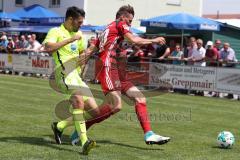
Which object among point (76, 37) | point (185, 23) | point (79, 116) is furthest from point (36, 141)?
point (185, 23)

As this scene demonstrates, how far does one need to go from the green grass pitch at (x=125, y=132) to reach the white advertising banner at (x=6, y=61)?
12706 millimetres

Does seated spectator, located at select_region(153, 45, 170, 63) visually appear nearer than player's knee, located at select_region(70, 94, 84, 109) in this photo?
No

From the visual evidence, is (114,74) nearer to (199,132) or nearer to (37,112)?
(199,132)

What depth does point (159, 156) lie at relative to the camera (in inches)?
296

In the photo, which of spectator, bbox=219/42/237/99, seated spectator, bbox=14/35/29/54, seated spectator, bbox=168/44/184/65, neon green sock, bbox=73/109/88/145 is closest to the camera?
neon green sock, bbox=73/109/88/145

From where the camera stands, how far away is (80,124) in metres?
7.59

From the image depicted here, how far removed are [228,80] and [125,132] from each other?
10.0m

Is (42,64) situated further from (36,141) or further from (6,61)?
(36,141)

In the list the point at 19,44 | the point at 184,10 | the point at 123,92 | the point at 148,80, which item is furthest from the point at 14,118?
the point at 184,10

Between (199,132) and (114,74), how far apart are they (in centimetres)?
277

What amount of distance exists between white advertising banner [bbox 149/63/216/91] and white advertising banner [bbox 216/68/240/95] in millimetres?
239

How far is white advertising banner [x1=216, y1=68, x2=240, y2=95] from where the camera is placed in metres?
18.8

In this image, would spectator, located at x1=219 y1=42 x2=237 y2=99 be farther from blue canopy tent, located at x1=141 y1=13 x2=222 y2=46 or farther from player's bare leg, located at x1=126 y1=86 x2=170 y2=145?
player's bare leg, located at x1=126 y1=86 x2=170 y2=145

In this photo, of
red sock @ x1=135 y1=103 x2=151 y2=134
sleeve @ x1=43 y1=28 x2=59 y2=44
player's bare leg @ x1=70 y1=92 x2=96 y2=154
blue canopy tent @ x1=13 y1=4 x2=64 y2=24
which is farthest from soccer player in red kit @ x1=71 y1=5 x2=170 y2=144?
blue canopy tent @ x1=13 y1=4 x2=64 y2=24
